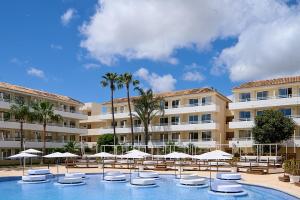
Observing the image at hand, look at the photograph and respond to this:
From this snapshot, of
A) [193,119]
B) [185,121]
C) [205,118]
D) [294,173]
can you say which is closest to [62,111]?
[185,121]

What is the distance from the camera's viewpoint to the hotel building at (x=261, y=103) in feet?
179

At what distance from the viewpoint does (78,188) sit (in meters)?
31.8

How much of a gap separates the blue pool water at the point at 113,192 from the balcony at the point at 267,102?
25803 millimetres

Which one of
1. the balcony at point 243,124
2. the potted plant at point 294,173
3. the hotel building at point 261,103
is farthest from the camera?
the balcony at point 243,124

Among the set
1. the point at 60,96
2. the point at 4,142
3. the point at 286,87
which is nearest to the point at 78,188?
the point at 4,142

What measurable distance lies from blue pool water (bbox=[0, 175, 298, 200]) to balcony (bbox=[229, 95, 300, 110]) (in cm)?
2580

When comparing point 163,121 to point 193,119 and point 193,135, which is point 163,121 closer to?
point 193,119

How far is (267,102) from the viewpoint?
184 ft

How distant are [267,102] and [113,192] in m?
33.2

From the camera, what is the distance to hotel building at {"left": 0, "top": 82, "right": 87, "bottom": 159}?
2221 inches

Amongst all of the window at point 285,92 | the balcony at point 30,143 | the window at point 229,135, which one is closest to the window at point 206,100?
the window at point 229,135

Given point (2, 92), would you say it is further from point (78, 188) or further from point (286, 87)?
point (286, 87)

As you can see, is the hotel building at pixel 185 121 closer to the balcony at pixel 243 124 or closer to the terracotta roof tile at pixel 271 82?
the balcony at pixel 243 124

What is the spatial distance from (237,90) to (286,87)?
738cm
